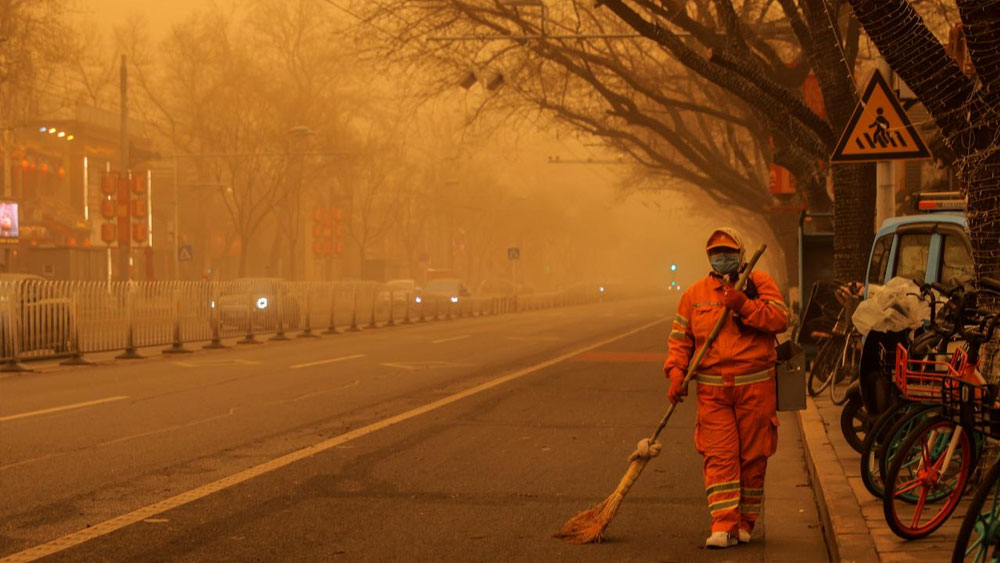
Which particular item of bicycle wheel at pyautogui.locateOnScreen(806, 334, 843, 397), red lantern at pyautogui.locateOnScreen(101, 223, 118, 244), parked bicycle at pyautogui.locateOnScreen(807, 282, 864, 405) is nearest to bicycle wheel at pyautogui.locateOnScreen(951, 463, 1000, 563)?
parked bicycle at pyautogui.locateOnScreen(807, 282, 864, 405)

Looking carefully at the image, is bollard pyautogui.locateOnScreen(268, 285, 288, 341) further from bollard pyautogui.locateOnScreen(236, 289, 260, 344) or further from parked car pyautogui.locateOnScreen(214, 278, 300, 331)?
bollard pyautogui.locateOnScreen(236, 289, 260, 344)

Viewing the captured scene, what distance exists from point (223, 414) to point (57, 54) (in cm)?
2763

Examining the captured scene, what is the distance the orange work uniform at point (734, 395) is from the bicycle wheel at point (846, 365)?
437 cm

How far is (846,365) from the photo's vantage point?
12.3 m

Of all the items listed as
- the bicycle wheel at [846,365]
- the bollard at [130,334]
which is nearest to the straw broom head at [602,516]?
the bicycle wheel at [846,365]

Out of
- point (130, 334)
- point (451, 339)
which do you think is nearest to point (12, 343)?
point (130, 334)

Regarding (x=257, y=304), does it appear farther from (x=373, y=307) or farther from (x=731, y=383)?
(x=731, y=383)

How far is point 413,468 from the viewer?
372 inches

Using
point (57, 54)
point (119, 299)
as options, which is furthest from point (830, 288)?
point (57, 54)

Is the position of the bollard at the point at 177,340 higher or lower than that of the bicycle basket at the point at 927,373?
lower

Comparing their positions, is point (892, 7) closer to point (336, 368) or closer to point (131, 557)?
point (131, 557)

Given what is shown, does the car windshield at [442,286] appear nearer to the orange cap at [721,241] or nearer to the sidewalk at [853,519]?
the sidewalk at [853,519]

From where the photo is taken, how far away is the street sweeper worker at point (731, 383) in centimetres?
673

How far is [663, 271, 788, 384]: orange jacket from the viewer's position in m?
6.74
